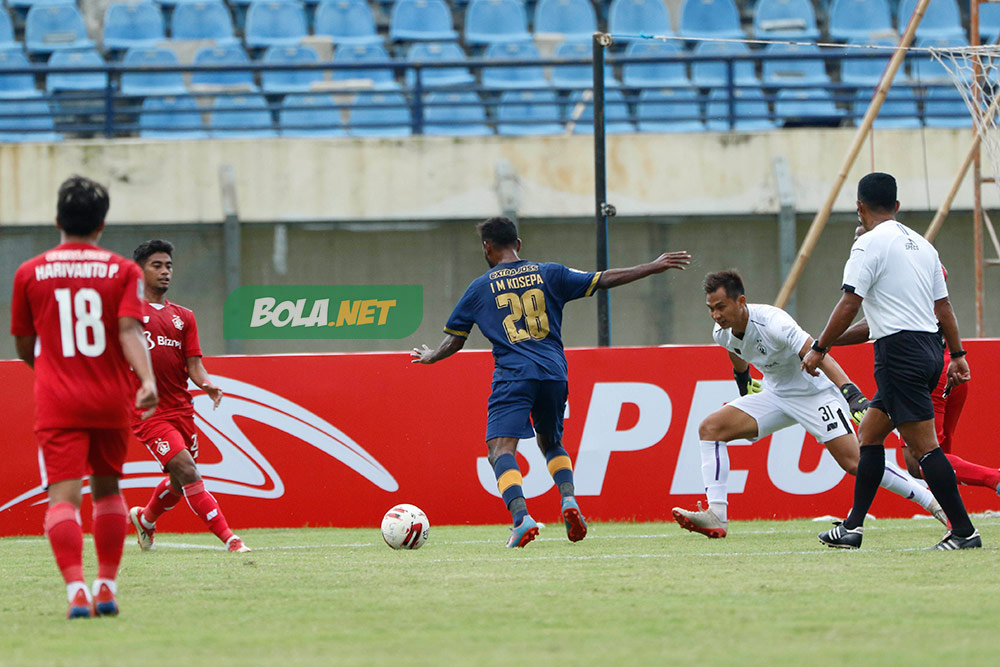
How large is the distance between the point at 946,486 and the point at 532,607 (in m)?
3.03

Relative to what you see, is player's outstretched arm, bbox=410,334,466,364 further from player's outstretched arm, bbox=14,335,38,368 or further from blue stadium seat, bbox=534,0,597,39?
blue stadium seat, bbox=534,0,597,39

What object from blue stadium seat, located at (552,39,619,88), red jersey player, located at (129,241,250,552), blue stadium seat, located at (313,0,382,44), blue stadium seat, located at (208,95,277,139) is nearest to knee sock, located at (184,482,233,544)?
red jersey player, located at (129,241,250,552)

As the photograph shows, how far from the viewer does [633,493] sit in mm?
10328

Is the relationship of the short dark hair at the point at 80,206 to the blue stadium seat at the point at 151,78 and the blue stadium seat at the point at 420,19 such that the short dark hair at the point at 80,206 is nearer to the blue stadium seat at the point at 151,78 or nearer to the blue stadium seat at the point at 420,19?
the blue stadium seat at the point at 151,78

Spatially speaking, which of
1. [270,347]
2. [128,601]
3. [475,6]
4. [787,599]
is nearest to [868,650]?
[787,599]

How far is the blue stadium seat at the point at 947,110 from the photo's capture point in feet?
58.0

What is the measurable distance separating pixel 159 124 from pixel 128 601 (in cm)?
1425

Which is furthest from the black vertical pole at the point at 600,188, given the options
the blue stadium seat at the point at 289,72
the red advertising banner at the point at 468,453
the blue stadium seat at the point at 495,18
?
the blue stadium seat at the point at 495,18

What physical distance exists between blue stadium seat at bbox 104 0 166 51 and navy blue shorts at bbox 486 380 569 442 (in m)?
13.9

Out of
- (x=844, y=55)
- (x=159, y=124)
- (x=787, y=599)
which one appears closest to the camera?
(x=787, y=599)

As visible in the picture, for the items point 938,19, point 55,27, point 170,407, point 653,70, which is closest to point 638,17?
point 653,70

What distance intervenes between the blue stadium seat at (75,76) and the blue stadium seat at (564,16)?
705cm

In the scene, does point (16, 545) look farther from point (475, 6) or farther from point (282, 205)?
point (475, 6)

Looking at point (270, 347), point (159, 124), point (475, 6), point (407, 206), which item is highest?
point (475, 6)
